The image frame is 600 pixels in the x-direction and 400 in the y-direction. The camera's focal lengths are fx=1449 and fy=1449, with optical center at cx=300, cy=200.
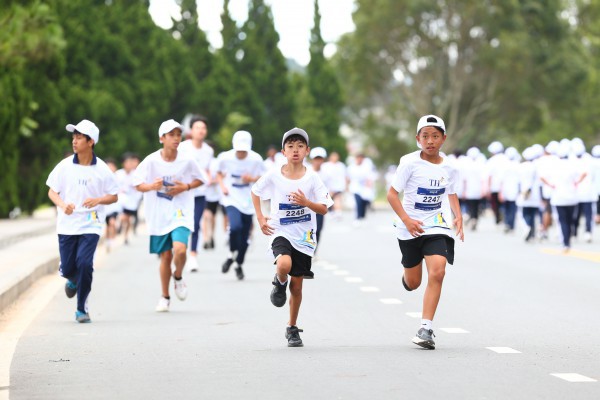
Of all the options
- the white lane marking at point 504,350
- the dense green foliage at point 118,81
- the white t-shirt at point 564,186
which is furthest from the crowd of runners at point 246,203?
the dense green foliage at point 118,81

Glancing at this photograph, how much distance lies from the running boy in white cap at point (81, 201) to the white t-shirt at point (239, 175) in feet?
18.9

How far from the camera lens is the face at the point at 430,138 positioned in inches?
439

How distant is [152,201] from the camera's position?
14.6 metres

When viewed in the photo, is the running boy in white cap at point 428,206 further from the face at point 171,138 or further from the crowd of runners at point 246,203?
the face at point 171,138

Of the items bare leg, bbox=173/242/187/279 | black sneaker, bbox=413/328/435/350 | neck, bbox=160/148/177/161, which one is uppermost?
neck, bbox=160/148/177/161

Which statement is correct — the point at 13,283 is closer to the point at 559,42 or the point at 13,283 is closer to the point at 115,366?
the point at 115,366

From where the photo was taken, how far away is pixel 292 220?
11594 millimetres

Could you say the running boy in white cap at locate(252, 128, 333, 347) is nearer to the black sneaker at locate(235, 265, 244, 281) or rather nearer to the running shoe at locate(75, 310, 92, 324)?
the running shoe at locate(75, 310, 92, 324)

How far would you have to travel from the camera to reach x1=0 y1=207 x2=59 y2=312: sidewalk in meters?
16.1

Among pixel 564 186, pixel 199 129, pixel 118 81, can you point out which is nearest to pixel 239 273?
pixel 199 129

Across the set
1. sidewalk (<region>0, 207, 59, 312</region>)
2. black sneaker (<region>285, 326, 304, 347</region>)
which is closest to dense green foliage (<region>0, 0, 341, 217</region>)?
sidewalk (<region>0, 207, 59, 312</region>)

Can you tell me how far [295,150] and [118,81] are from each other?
38.4 m

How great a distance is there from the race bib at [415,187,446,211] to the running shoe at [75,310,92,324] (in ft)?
12.3

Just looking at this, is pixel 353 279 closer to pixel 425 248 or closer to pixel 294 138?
pixel 425 248
